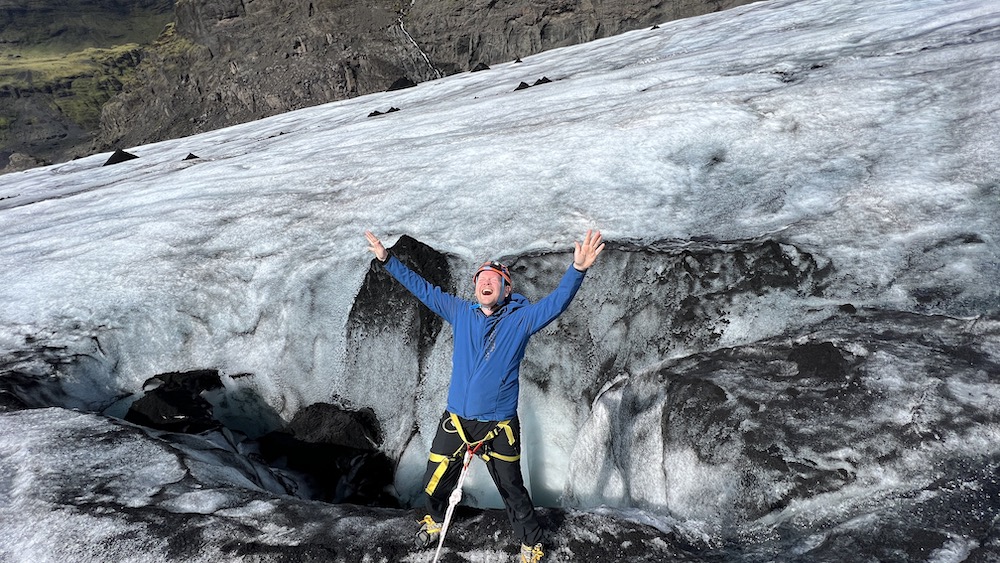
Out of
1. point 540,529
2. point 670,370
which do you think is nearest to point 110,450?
point 540,529

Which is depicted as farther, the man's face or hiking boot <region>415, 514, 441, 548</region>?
the man's face

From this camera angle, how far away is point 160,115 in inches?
2333

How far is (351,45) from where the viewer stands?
164 ft

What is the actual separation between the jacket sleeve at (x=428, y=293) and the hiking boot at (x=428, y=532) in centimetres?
121

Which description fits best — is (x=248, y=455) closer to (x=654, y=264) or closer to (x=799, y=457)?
(x=654, y=264)

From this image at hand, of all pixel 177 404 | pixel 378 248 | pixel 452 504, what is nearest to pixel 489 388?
pixel 452 504

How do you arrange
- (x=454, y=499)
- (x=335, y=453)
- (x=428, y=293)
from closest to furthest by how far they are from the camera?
1. (x=454, y=499)
2. (x=428, y=293)
3. (x=335, y=453)

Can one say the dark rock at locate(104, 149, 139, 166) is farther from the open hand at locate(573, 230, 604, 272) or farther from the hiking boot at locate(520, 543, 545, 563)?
the hiking boot at locate(520, 543, 545, 563)

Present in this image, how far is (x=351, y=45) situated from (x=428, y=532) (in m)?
52.7

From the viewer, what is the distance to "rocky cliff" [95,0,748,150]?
45875 mm

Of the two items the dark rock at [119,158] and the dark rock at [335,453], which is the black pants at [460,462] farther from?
the dark rock at [119,158]

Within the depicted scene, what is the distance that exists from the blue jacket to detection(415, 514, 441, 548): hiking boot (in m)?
0.62

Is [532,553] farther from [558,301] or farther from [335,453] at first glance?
[335,453]

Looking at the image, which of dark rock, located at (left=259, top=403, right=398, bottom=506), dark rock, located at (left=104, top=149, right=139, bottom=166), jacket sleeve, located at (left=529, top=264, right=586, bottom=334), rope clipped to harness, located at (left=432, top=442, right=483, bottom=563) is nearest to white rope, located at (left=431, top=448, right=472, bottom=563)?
rope clipped to harness, located at (left=432, top=442, right=483, bottom=563)
